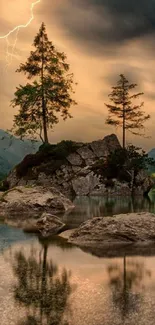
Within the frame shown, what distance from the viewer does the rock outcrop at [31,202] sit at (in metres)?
22.5

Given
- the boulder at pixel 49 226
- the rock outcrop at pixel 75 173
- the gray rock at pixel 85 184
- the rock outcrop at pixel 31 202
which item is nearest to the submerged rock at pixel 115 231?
the boulder at pixel 49 226

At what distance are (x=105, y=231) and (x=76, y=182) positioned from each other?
3522cm

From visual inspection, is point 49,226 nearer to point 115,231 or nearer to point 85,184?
point 115,231

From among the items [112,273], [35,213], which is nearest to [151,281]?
[112,273]

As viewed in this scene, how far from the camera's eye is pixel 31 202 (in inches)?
893

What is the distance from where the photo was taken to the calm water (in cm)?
578

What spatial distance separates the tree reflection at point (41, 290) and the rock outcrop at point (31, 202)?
12.4m

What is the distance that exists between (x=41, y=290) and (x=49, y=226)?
27.4 feet

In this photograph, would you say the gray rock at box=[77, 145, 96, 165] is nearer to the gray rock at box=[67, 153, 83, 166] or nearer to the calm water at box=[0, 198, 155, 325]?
the gray rock at box=[67, 153, 83, 166]

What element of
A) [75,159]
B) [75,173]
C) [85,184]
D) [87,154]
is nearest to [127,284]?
[85,184]

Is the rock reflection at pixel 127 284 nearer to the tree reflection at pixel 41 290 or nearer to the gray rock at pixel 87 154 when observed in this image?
the tree reflection at pixel 41 290

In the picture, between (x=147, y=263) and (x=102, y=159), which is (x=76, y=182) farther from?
(x=147, y=263)

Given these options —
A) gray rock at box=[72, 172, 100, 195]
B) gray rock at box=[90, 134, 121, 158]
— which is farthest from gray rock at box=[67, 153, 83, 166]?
gray rock at box=[72, 172, 100, 195]

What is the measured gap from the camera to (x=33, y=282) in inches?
301
